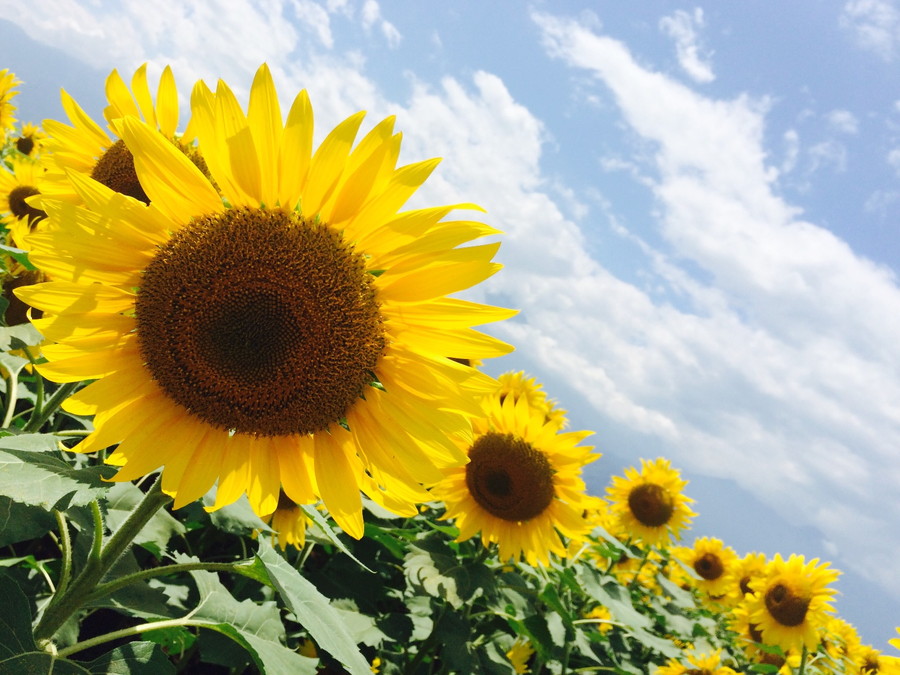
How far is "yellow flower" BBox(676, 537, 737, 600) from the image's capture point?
816 centimetres

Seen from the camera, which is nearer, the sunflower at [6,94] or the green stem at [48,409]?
the green stem at [48,409]

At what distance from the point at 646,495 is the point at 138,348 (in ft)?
21.6

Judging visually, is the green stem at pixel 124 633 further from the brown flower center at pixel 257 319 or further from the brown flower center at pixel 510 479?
the brown flower center at pixel 510 479

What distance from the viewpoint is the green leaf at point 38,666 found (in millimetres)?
1706

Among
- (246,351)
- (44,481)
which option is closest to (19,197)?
→ (246,351)

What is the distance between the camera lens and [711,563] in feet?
27.2

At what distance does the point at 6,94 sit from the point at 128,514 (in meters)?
8.05

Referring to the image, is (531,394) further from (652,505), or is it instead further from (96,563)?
(96,563)

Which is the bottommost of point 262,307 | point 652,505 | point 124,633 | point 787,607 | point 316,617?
point 124,633

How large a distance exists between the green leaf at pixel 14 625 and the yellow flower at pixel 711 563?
7895mm

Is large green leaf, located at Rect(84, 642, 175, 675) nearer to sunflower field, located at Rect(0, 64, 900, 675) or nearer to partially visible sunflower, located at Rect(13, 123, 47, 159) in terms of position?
sunflower field, located at Rect(0, 64, 900, 675)

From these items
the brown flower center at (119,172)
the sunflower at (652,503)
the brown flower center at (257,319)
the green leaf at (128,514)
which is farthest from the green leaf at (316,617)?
the sunflower at (652,503)

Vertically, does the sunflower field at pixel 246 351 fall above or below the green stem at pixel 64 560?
above

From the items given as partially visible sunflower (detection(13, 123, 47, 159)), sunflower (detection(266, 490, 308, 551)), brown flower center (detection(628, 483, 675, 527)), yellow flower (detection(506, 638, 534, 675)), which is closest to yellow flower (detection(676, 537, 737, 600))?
brown flower center (detection(628, 483, 675, 527))
